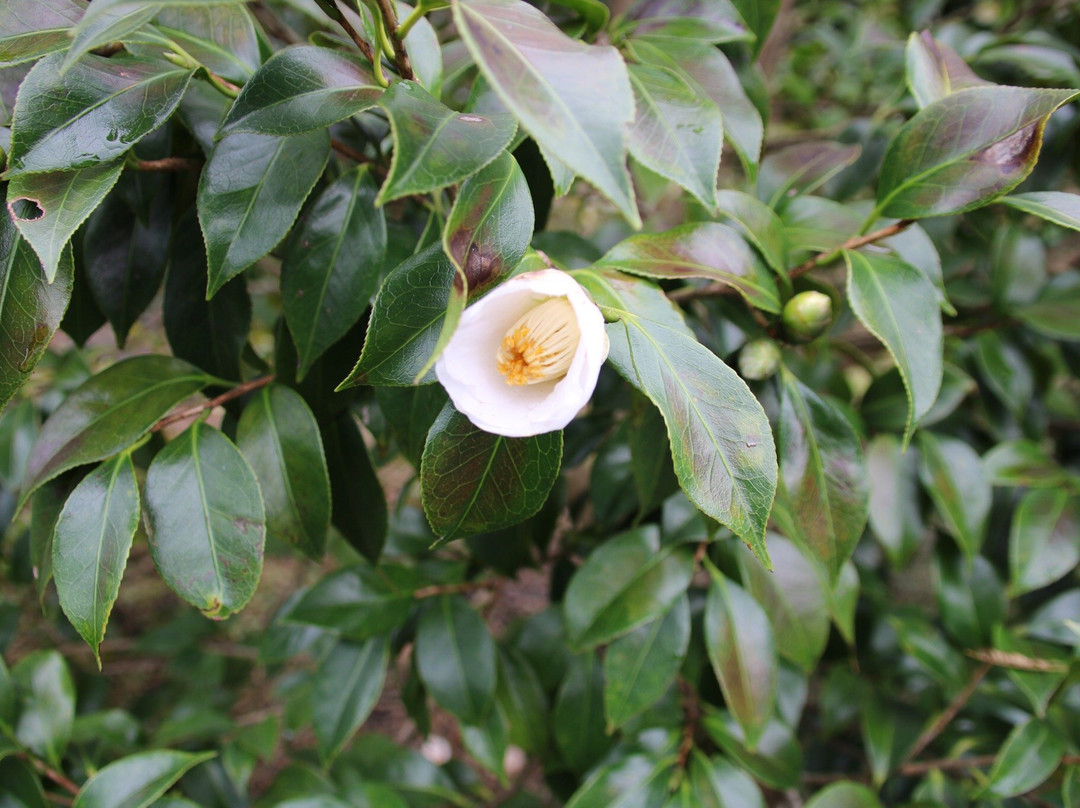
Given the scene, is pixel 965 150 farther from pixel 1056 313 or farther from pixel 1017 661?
pixel 1017 661

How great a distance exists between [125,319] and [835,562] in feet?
2.09

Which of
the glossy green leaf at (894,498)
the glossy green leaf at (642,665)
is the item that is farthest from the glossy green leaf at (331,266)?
the glossy green leaf at (894,498)

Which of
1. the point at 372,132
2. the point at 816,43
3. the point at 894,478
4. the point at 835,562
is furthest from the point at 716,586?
the point at 816,43

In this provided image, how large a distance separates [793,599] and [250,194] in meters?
0.65

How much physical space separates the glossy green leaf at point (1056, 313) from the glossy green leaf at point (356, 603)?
2.83 ft

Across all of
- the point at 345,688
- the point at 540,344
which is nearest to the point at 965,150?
the point at 540,344

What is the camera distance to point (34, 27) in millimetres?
477

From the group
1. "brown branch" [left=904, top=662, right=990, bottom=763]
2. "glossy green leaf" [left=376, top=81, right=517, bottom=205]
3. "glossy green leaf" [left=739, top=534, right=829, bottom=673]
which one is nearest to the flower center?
"glossy green leaf" [left=376, top=81, right=517, bottom=205]

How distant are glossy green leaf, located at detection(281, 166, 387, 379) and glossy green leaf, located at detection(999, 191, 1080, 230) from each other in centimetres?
46

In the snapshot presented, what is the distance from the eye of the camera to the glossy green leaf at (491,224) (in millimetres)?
411

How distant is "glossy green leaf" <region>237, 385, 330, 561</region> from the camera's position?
1.89ft

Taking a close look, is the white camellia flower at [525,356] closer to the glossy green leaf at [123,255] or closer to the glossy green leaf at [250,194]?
the glossy green leaf at [250,194]

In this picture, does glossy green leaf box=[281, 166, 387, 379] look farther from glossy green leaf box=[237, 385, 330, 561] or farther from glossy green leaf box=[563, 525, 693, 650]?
glossy green leaf box=[563, 525, 693, 650]

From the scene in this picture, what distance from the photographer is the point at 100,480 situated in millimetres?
530
